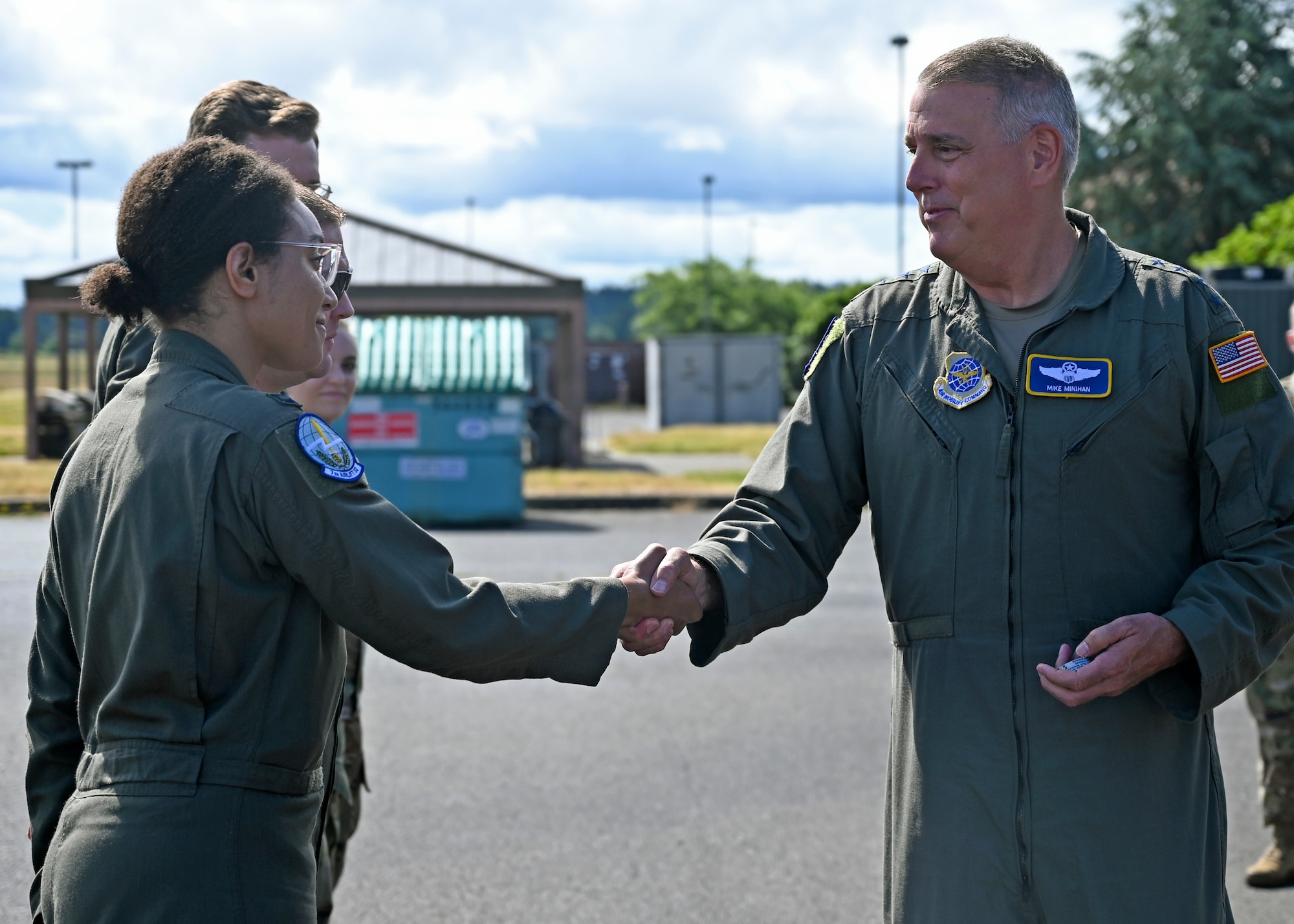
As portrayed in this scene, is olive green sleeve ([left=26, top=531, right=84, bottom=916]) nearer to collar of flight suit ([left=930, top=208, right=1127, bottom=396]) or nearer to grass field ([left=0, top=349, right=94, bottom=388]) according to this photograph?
collar of flight suit ([left=930, top=208, right=1127, bottom=396])

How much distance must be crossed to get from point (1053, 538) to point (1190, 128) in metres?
29.7

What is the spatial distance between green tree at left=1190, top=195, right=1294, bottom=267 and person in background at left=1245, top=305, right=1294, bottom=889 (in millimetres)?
10977

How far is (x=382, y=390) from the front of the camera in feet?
46.8

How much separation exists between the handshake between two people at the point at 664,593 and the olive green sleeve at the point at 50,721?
1.07 metres

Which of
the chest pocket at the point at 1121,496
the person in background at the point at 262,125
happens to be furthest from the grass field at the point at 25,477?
the chest pocket at the point at 1121,496

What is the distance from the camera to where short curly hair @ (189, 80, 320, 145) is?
321 cm

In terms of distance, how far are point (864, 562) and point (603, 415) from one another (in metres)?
31.8

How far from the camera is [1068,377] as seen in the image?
8.85 feet

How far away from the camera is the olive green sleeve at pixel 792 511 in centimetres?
297

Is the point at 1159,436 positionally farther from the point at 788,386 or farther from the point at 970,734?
the point at 788,386

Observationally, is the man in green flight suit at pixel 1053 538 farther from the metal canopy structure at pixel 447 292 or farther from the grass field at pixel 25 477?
the metal canopy structure at pixel 447 292

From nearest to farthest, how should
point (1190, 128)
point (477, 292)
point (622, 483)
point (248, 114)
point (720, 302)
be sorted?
point (248, 114), point (622, 483), point (477, 292), point (1190, 128), point (720, 302)

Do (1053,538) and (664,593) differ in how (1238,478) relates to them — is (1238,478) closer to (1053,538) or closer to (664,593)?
(1053,538)

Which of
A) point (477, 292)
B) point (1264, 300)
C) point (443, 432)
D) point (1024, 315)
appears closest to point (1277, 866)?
point (1024, 315)
